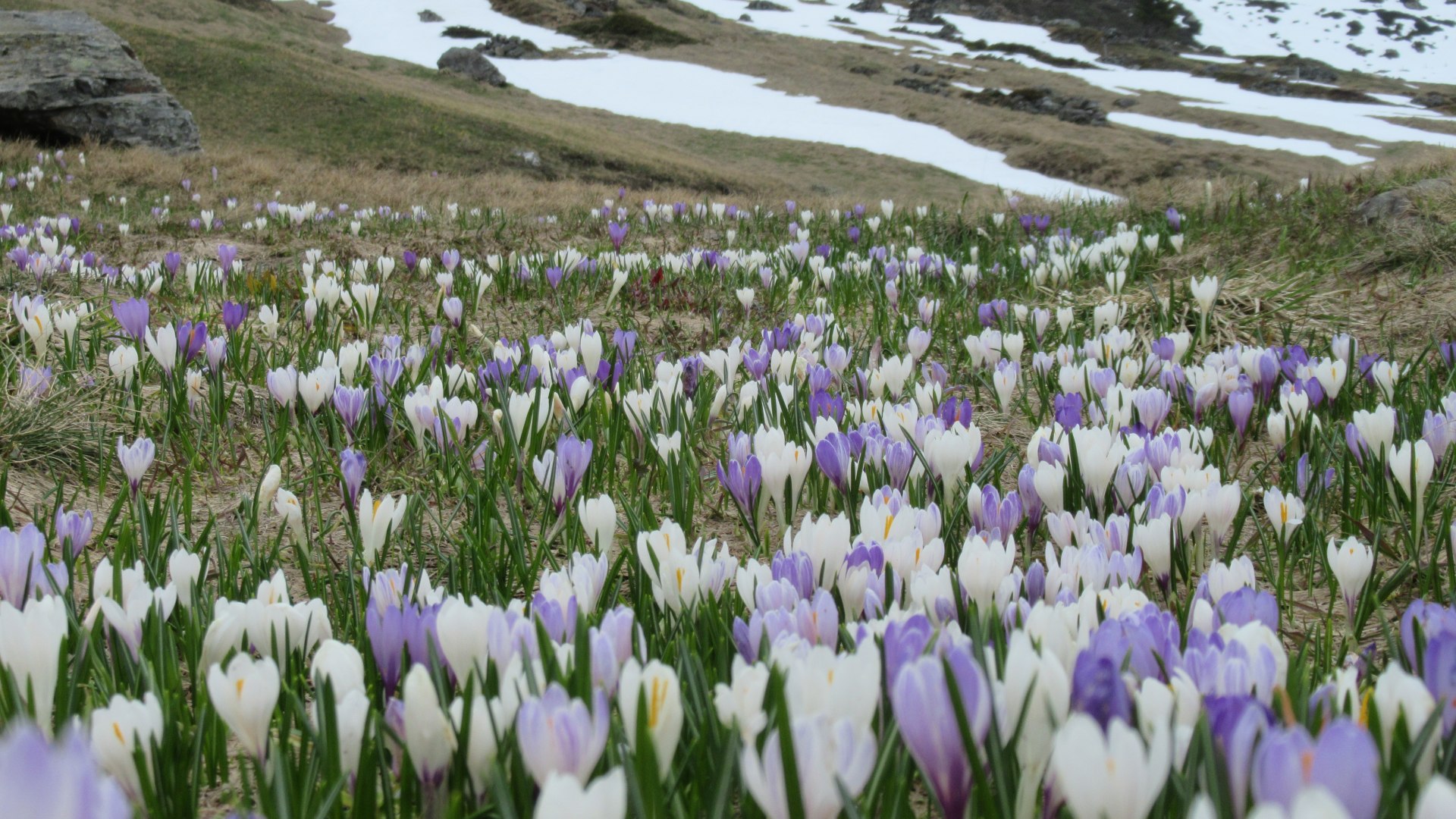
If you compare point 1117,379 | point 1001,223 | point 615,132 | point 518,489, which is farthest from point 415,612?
point 615,132

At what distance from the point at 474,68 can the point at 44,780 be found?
126ft

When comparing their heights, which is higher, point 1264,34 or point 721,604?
point 1264,34

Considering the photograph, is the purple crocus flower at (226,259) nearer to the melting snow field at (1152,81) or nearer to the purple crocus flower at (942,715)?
the purple crocus flower at (942,715)

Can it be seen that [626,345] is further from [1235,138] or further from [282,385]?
[1235,138]

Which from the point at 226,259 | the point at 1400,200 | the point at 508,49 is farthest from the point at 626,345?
the point at 508,49

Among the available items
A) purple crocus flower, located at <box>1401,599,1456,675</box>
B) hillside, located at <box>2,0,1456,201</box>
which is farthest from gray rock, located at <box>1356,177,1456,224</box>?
purple crocus flower, located at <box>1401,599,1456,675</box>

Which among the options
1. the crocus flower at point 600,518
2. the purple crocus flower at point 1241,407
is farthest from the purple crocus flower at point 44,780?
the purple crocus flower at point 1241,407

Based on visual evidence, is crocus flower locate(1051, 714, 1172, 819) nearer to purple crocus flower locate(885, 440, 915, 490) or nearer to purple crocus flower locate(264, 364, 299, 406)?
purple crocus flower locate(885, 440, 915, 490)

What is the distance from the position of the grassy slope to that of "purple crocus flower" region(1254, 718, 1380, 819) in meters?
18.0

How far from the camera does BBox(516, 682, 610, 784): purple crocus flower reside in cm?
89

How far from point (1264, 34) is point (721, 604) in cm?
10559

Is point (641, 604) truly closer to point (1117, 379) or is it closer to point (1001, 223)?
point (1117, 379)

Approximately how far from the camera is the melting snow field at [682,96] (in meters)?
32.3

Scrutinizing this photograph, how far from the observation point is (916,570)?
1521 mm
